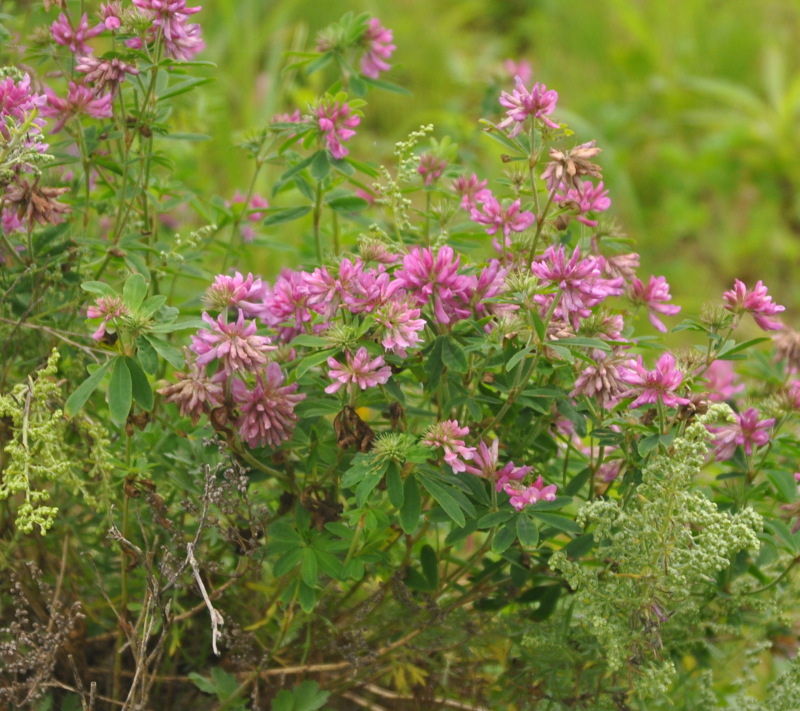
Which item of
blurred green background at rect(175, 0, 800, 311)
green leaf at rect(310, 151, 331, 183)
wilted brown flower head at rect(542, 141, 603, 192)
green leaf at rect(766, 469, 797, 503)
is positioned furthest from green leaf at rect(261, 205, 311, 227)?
blurred green background at rect(175, 0, 800, 311)

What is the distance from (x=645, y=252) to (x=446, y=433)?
374cm

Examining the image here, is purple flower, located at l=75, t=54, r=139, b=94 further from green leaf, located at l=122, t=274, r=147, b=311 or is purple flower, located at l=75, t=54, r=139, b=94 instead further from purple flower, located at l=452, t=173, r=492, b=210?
purple flower, located at l=452, t=173, r=492, b=210

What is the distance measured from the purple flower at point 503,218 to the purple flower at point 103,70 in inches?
24.6

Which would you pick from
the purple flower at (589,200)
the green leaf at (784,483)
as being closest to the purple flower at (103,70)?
the purple flower at (589,200)

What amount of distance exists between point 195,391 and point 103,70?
23.4 inches

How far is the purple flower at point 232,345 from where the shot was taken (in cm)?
134

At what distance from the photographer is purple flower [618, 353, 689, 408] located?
4.71 ft

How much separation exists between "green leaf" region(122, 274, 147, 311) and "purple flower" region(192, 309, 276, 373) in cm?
12

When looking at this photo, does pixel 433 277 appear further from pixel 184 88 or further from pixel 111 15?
pixel 111 15

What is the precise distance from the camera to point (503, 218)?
5.32 feet

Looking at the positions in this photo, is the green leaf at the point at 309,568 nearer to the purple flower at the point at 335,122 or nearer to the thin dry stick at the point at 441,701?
the thin dry stick at the point at 441,701

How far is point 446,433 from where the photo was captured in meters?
1.40

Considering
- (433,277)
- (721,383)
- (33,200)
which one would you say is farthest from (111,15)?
(721,383)

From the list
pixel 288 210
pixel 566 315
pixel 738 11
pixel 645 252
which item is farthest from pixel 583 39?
pixel 566 315
